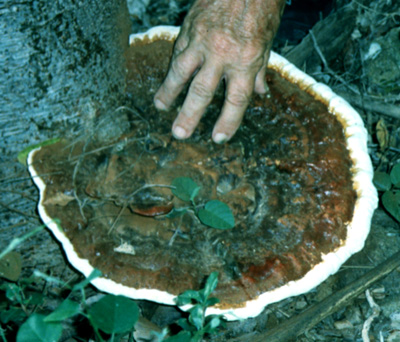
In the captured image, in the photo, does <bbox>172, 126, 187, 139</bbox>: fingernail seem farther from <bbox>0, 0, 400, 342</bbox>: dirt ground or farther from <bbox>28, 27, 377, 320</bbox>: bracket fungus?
<bbox>0, 0, 400, 342</bbox>: dirt ground

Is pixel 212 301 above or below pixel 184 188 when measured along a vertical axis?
below

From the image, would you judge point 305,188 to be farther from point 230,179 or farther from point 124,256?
point 124,256

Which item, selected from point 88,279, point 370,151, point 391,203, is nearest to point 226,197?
point 88,279

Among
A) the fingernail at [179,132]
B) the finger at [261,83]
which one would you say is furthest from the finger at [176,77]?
the finger at [261,83]

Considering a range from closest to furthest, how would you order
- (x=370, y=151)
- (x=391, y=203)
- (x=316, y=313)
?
(x=316, y=313)
(x=391, y=203)
(x=370, y=151)

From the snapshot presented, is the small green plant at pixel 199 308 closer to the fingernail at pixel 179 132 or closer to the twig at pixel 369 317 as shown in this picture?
the fingernail at pixel 179 132

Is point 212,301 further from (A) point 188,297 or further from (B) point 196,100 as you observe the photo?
(B) point 196,100

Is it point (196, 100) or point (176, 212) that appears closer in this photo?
point (176, 212)
